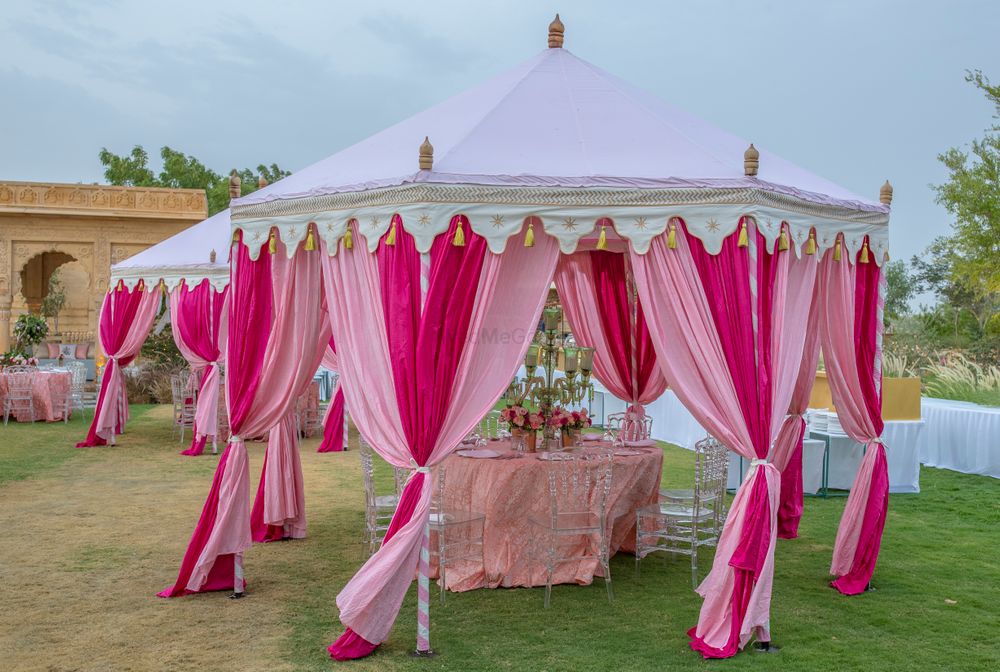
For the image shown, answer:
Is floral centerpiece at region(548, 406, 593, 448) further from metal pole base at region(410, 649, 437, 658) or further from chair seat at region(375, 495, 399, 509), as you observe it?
metal pole base at region(410, 649, 437, 658)

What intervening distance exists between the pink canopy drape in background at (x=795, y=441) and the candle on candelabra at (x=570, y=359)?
1657 millimetres

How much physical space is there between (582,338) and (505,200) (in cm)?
343

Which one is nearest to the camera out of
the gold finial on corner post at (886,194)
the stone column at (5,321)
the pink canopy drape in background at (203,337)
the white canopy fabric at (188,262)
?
the gold finial on corner post at (886,194)

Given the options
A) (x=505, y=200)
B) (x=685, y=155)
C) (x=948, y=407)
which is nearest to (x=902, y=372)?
(x=948, y=407)

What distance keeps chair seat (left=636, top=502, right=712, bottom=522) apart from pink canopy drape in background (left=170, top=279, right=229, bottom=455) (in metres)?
6.72

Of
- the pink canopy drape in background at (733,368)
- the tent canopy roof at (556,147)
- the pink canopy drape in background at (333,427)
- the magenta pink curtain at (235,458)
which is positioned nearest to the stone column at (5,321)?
the pink canopy drape in background at (333,427)

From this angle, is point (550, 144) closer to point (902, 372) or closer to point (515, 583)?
point (515, 583)

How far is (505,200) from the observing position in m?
4.70

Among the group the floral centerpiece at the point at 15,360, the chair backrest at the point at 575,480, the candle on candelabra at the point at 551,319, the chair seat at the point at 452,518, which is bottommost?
the chair seat at the point at 452,518

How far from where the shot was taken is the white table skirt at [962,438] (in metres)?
10.2

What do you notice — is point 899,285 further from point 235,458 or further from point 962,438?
point 235,458

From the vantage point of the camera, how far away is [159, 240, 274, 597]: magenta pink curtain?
5.44 metres

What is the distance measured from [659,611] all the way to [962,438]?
6916 mm

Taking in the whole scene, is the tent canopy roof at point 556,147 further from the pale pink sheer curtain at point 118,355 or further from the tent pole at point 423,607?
the pale pink sheer curtain at point 118,355
